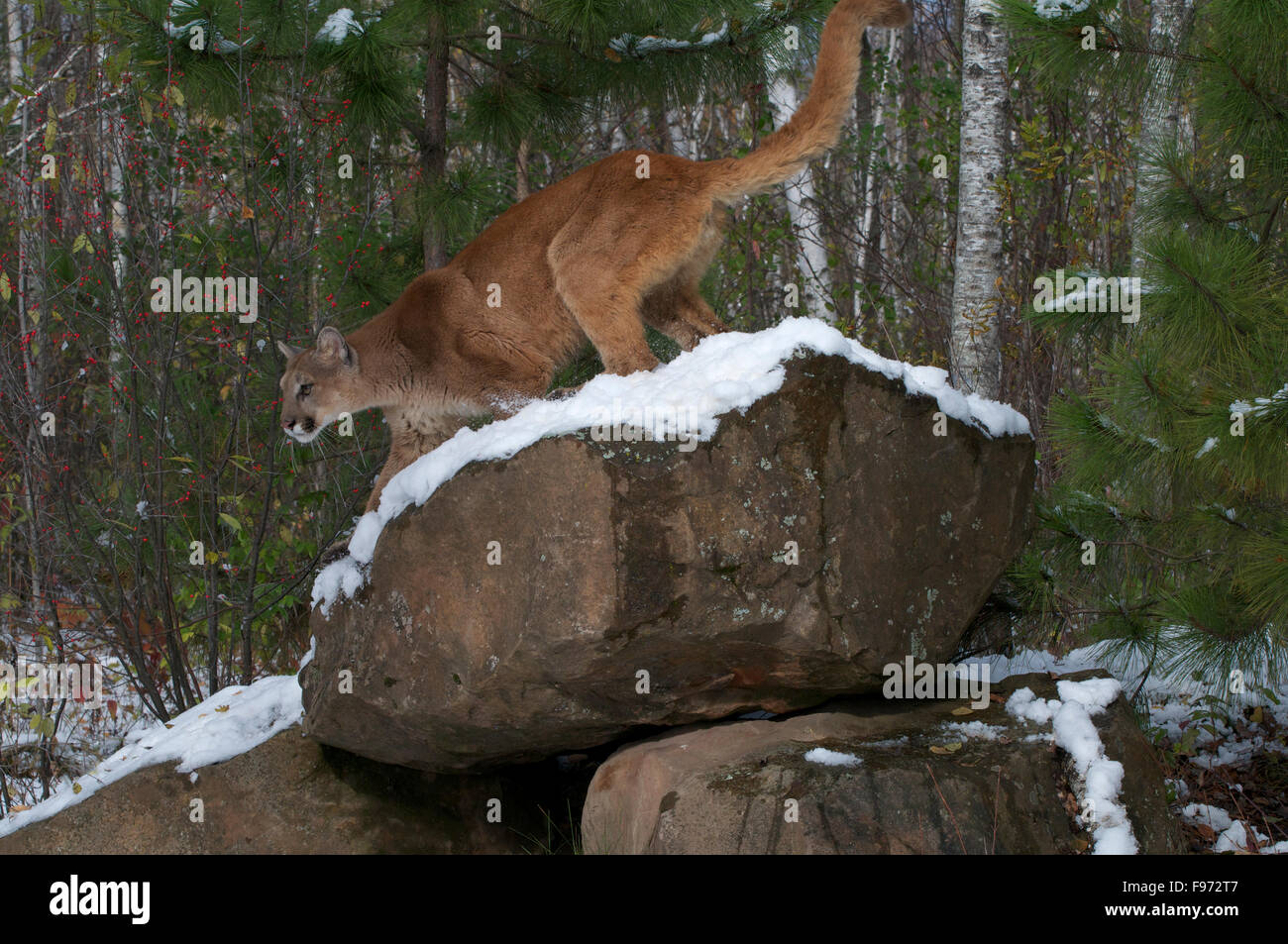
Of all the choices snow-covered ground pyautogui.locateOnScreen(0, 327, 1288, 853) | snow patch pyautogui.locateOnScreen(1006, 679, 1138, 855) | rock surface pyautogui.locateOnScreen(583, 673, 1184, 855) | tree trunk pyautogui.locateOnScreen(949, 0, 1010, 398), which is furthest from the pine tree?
tree trunk pyautogui.locateOnScreen(949, 0, 1010, 398)

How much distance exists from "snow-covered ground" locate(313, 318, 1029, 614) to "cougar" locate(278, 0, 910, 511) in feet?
1.69

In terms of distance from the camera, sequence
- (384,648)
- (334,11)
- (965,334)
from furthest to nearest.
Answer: (965,334) → (334,11) → (384,648)

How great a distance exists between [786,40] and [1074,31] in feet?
7.25

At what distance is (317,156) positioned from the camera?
6.83m

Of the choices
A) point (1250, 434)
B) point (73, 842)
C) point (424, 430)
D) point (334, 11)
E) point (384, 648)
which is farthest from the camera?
point (334, 11)

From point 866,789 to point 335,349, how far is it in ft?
11.2

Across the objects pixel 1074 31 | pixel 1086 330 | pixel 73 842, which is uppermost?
pixel 1074 31

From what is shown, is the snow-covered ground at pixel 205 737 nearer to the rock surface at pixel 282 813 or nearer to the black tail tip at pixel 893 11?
the rock surface at pixel 282 813

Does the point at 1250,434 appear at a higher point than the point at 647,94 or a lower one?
lower

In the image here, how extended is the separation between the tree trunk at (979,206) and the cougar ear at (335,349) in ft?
14.4

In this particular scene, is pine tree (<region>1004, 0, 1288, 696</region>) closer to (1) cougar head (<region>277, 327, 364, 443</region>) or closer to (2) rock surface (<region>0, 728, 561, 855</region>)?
(2) rock surface (<region>0, 728, 561, 855</region>)

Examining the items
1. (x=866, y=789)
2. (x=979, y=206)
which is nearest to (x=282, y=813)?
(x=866, y=789)

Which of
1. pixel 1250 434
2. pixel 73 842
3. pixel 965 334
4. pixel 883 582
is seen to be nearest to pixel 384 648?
pixel 73 842

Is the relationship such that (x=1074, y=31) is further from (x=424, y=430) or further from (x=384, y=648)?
(x=384, y=648)
